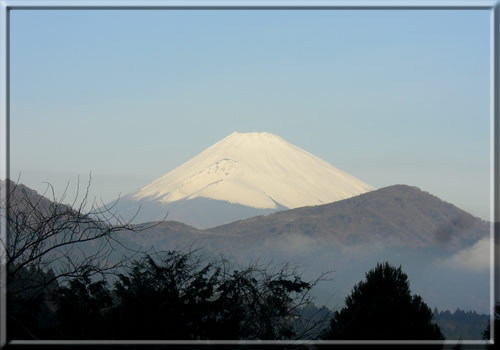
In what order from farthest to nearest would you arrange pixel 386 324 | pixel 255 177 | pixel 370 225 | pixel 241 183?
pixel 370 225, pixel 241 183, pixel 255 177, pixel 386 324

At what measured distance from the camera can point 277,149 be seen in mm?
8836

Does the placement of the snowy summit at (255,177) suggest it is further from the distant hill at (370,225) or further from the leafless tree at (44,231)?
the leafless tree at (44,231)

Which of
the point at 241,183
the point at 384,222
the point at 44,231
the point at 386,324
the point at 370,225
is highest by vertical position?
the point at 384,222

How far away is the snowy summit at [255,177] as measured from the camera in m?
8.25

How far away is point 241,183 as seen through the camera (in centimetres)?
1001

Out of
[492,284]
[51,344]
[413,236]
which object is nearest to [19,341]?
[51,344]

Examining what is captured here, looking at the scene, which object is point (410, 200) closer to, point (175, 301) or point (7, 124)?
point (175, 301)

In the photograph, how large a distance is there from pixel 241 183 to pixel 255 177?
0.93 feet

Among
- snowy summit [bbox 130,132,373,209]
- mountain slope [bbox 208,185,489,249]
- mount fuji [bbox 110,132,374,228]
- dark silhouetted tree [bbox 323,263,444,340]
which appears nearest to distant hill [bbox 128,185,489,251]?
mountain slope [bbox 208,185,489,249]

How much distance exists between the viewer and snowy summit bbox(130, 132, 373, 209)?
8.25 m

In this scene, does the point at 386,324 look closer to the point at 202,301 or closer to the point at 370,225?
the point at 202,301

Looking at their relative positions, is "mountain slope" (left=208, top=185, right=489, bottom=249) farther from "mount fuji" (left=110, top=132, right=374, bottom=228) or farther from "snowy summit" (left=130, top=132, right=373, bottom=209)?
"snowy summit" (left=130, top=132, right=373, bottom=209)

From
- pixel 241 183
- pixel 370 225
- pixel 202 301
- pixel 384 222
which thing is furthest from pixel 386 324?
pixel 384 222

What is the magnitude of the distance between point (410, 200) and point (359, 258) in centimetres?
405
